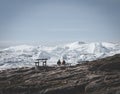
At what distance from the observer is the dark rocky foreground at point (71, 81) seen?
2987 inches

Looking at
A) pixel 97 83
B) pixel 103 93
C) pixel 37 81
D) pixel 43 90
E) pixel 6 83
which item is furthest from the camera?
pixel 6 83

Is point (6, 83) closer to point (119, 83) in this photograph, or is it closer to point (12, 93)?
point (12, 93)

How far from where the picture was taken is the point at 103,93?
235ft

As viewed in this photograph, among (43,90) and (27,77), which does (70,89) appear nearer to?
(43,90)

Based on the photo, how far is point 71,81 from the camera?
84188 millimetres

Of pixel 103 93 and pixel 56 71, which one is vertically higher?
pixel 56 71

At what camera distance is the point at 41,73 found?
9938cm

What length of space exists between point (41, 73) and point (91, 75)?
2308 cm

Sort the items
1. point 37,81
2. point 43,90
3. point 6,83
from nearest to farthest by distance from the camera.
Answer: point 43,90
point 37,81
point 6,83

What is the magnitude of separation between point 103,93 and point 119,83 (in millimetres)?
6105

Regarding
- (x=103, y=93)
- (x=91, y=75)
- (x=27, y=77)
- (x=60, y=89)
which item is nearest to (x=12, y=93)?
(x=27, y=77)

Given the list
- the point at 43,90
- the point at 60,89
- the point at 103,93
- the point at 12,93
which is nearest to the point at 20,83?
the point at 12,93

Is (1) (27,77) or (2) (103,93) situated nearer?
(2) (103,93)

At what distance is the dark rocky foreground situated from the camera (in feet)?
249
